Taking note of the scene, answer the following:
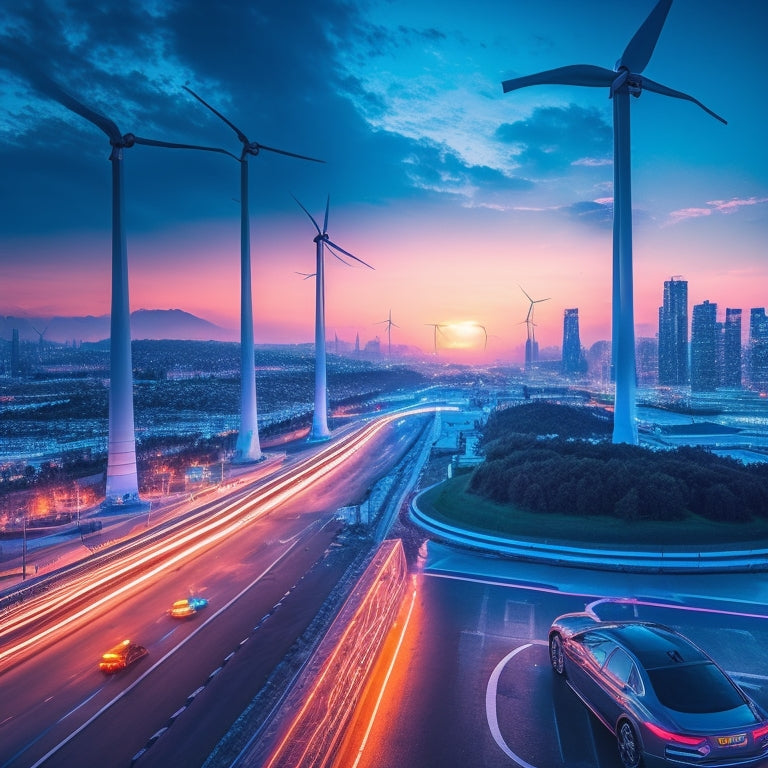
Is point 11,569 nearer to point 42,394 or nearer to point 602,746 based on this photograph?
point 602,746

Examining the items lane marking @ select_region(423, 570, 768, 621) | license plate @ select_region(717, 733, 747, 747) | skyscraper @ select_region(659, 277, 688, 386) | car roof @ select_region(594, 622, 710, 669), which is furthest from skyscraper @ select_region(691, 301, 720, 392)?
license plate @ select_region(717, 733, 747, 747)

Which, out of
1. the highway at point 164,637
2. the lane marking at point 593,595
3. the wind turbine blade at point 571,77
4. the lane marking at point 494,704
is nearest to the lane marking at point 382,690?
the lane marking at point 494,704

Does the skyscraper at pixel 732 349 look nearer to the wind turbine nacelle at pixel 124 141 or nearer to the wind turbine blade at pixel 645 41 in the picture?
the wind turbine blade at pixel 645 41

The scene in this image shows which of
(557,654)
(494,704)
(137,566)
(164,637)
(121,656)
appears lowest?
(137,566)

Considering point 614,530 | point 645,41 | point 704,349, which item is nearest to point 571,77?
point 645,41

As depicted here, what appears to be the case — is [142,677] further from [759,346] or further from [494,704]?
[759,346]

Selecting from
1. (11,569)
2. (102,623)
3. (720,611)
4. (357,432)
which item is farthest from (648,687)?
(357,432)

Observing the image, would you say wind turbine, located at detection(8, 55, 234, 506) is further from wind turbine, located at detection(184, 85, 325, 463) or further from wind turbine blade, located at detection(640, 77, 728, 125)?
wind turbine blade, located at detection(640, 77, 728, 125)
